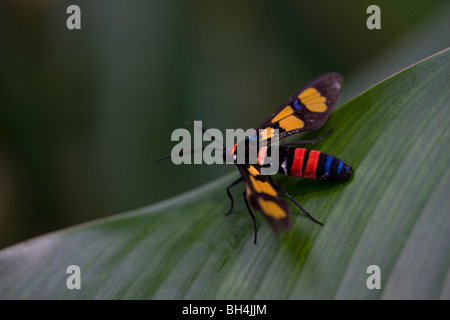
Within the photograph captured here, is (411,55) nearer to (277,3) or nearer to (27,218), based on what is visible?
(277,3)

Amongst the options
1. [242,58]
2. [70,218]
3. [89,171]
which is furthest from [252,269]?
[242,58]

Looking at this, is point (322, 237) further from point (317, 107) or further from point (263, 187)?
point (317, 107)

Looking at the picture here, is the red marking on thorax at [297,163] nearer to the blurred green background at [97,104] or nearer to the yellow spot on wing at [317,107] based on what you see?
the yellow spot on wing at [317,107]

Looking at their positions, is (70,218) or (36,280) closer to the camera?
(36,280)

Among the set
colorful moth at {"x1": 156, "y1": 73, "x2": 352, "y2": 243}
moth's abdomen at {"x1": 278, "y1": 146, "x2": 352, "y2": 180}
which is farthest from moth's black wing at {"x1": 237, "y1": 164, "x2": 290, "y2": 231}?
moth's abdomen at {"x1": 278, "y1": 146, "x2": 352, "y2": 180}

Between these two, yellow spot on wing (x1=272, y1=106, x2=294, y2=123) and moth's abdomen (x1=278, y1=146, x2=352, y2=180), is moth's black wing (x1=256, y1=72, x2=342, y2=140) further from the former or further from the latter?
moth's abdomen (x1=278, y1=146, x2=352, y2=180)

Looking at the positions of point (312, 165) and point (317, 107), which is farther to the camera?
point (317, 107)

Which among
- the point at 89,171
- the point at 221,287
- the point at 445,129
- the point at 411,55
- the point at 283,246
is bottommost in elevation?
the point at 89,171

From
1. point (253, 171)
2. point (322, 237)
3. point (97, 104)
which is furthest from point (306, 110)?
point (97, 104)
